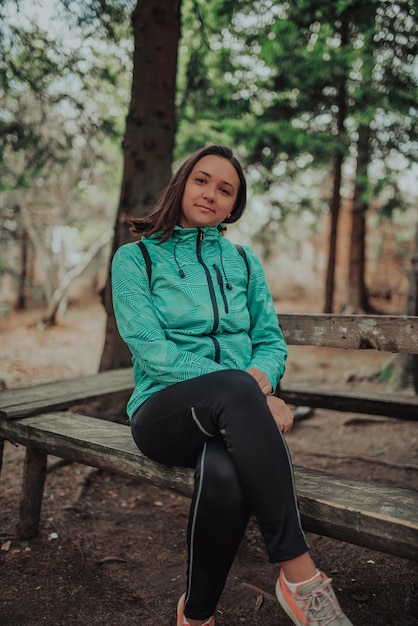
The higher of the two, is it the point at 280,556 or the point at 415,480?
the point at 280,556

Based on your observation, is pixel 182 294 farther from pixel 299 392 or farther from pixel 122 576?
pixel 299 392

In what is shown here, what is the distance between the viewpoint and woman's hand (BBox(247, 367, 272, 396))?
2223 mm

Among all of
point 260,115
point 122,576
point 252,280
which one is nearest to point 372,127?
point 260,115

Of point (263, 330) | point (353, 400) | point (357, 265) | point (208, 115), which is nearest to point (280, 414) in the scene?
point (263, 330)

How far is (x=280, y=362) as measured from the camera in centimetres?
246

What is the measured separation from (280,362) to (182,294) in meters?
0.59

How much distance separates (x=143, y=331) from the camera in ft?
7.22

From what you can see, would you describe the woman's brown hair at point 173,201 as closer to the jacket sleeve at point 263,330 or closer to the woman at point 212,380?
the woman at point 212,380

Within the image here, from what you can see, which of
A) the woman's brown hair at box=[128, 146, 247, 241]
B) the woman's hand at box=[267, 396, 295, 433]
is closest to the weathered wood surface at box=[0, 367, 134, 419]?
the woman's brown hair at box=[128, 146, 247, 241]

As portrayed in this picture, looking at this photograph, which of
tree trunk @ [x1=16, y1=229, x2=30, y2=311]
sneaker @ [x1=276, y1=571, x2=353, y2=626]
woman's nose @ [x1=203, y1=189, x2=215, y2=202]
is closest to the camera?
sneaker @ [x1=276, y1=571, x2=353, y2=626]

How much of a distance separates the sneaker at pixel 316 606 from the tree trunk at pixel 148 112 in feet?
10.7

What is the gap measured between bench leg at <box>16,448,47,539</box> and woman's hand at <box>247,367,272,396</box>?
1546 mm

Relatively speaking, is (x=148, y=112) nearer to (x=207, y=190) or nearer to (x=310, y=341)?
(x=207, y=190)

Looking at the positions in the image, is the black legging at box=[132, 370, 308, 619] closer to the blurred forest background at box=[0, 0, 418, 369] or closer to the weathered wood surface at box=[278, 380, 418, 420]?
the weathered wood surface at box=[278, 380, 418, 420]
